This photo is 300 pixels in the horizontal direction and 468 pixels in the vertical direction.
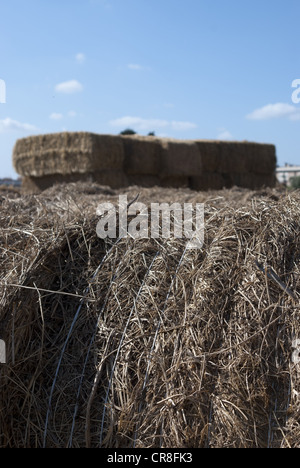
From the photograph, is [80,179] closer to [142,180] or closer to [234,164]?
[142,180]

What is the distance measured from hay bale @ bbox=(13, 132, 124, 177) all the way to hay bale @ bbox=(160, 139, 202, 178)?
1.35m

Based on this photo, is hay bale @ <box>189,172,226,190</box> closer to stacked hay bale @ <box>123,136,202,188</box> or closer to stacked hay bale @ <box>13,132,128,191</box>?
stacked hay bale @ <box>123,136,202,188</box>

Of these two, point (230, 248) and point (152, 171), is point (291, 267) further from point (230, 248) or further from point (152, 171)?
point (152, 171)

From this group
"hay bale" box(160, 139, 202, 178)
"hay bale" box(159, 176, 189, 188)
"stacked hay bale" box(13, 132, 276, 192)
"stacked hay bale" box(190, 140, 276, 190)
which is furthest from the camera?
"stacked hay bale" box(190, 140, 276, 190)

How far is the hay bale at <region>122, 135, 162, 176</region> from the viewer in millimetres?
11625

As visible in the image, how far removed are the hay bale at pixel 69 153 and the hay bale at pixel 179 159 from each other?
135 centimetres

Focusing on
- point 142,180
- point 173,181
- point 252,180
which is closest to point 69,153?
point 142,180

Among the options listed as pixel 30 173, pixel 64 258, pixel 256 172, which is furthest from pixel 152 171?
pixel 64 258

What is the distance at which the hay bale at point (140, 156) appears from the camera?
38.1 ft

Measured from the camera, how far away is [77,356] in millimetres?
2145

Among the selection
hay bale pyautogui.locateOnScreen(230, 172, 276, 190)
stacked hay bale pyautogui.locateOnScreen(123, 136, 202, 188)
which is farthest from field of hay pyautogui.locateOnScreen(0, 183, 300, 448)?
hay bale pyautogui.locateOnScreen(230, 172, 276, 190)

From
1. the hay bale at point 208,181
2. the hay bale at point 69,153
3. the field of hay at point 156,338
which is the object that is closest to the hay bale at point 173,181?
the hay bale at point 208,181

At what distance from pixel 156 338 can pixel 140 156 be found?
390 inches

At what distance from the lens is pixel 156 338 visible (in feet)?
6.77
